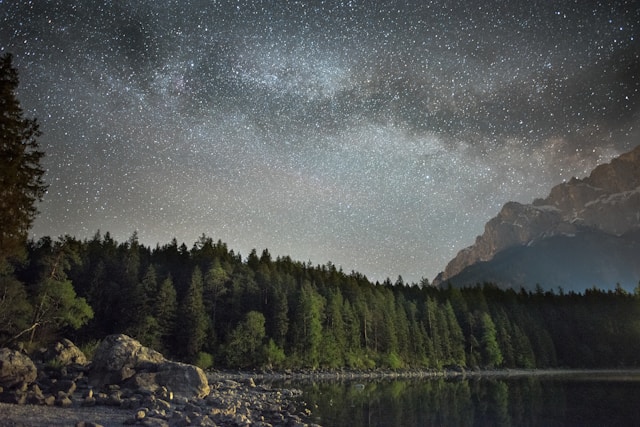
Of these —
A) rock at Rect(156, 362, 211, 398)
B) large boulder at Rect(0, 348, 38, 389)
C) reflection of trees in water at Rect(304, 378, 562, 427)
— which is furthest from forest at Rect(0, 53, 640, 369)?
reflection of trees in water at Rect(304, 378, 562, 427)

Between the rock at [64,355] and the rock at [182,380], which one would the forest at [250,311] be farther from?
the rock at [182,380]

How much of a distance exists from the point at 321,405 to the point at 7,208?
903 inches

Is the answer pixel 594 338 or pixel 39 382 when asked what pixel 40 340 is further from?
pixel 594 338

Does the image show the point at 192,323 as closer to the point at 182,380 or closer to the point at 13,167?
the point at 182,380

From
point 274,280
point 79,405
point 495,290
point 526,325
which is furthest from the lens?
point 495,290

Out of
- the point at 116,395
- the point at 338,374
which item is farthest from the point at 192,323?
the point at 116,395

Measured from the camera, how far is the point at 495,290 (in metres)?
136

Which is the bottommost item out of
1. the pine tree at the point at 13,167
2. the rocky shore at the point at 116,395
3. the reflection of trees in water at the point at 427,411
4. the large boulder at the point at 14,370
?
the reflection of trees in water at the point at 427,411

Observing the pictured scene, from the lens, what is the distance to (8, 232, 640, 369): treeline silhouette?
63.7 m

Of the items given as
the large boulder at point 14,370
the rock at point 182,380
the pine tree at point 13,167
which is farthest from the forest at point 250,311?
the rock at point 182,380

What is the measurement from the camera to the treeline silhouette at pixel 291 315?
63.7 m

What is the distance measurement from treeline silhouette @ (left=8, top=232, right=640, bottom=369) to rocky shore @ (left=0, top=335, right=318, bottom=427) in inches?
463

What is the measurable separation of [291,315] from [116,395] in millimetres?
63291

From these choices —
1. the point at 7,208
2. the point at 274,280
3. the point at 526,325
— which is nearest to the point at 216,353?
the point at 274,280
